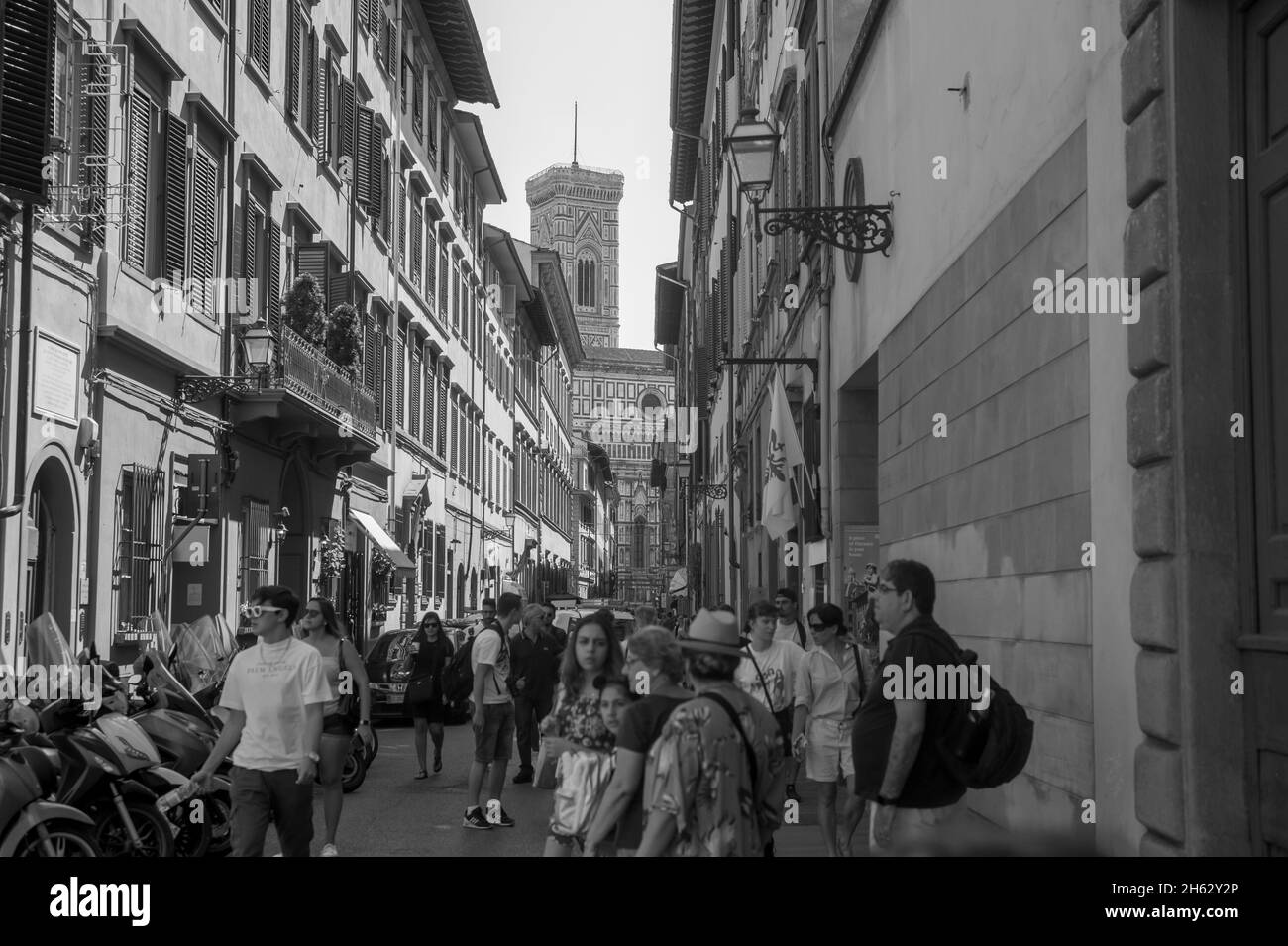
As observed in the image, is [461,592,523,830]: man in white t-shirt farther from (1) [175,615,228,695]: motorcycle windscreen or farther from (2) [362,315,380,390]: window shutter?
(2) [362,315,380,390]: window shutter

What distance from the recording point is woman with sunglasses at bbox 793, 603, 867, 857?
31.9 ft

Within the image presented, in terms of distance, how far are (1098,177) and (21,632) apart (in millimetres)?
10670

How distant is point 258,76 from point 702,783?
18652mm

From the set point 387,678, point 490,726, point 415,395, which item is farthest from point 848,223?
point 415,395

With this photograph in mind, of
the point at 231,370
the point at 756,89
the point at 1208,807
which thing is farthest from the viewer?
the point at 756,89

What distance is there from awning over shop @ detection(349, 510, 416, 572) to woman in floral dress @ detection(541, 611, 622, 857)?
21340 millimetres

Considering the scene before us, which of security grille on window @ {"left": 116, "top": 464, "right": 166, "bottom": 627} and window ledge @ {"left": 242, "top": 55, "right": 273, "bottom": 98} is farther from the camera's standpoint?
window ledge @ {"left": 242, "top": 55, "right": 273, "bottom": 98}

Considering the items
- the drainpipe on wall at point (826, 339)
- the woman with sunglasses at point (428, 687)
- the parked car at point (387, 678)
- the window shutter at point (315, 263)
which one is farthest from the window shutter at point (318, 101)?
the woman with sunglasses at point (428, 687)

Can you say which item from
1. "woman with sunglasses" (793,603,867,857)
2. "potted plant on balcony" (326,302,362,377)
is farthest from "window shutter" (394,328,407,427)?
"woman with sunglasses" (793,603,867,857)

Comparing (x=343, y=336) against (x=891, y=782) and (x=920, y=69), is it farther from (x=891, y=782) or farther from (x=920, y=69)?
(x=891, y=782)

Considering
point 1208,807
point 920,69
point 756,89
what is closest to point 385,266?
point 756,89

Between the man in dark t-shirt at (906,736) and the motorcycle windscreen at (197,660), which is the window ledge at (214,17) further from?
the man in dark t-shirt at (906,736)
